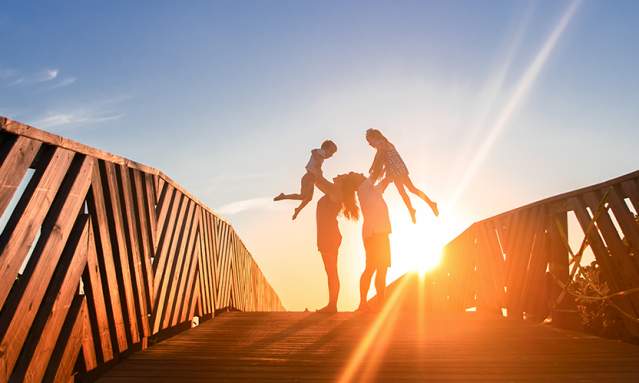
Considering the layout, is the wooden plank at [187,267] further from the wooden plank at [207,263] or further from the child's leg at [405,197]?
the child's leg at [405,197]

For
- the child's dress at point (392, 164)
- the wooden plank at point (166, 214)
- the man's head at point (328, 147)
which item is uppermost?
the man's head at point (328, 147)

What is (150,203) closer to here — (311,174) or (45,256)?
(45,256)

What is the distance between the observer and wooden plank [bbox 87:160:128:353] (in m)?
3.26

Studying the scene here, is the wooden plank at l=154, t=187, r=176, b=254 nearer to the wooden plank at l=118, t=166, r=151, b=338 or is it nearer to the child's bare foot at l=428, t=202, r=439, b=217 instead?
the wooden plank at l=118, t=166, r=151, b=338

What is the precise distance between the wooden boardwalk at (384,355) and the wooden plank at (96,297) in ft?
0.67

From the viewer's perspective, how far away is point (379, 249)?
6.61 metres

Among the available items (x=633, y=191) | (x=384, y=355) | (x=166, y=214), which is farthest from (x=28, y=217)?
(x=633, y=191)

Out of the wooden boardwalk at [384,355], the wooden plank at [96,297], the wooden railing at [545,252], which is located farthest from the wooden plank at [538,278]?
the wooden plank at [96,297]

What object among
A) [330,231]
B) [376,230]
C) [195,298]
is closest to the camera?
[195,298]

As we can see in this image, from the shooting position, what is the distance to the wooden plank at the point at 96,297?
A: 10.4 ft

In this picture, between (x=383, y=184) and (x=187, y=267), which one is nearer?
(x=187, y=267)

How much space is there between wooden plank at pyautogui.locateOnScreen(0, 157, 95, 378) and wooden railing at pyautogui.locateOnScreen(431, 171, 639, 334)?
3.90 metres

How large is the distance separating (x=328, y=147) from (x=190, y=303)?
286 cm

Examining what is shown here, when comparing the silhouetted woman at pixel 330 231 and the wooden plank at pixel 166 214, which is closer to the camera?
the wooden plank at pixel 166 214
